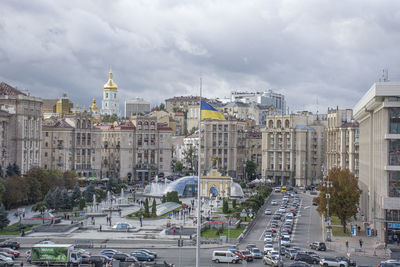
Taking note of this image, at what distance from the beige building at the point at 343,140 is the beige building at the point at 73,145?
44.0 metres

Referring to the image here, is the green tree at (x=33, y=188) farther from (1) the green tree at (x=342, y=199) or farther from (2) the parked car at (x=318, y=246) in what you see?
(2) the parked car at (x=318, y=246)

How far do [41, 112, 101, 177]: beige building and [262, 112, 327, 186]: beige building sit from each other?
3252 centimetres

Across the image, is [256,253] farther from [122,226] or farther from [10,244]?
[10,244]

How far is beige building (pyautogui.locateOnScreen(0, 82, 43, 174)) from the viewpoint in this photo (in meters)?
Result: 91.3

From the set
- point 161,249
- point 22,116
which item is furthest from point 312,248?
point 22,116

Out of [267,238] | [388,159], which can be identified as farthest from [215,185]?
[388,159]

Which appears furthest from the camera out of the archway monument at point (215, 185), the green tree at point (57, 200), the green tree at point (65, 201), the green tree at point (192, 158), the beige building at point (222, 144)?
the green tree at point (192, 158)

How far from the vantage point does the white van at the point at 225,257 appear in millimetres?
41716

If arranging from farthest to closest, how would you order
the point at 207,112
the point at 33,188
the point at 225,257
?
the point at 33,188 → the point at 225,257 → the point at 207,112

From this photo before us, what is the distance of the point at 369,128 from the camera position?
60.8m

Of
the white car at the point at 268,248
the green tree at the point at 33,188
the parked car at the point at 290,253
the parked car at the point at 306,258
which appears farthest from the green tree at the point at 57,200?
the parked car at the point at 306,258

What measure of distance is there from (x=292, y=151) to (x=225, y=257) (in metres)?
76.9

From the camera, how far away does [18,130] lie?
93500 millimetres

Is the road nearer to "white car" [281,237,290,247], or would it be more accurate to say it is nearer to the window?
"white car" [281,237,290,247]
